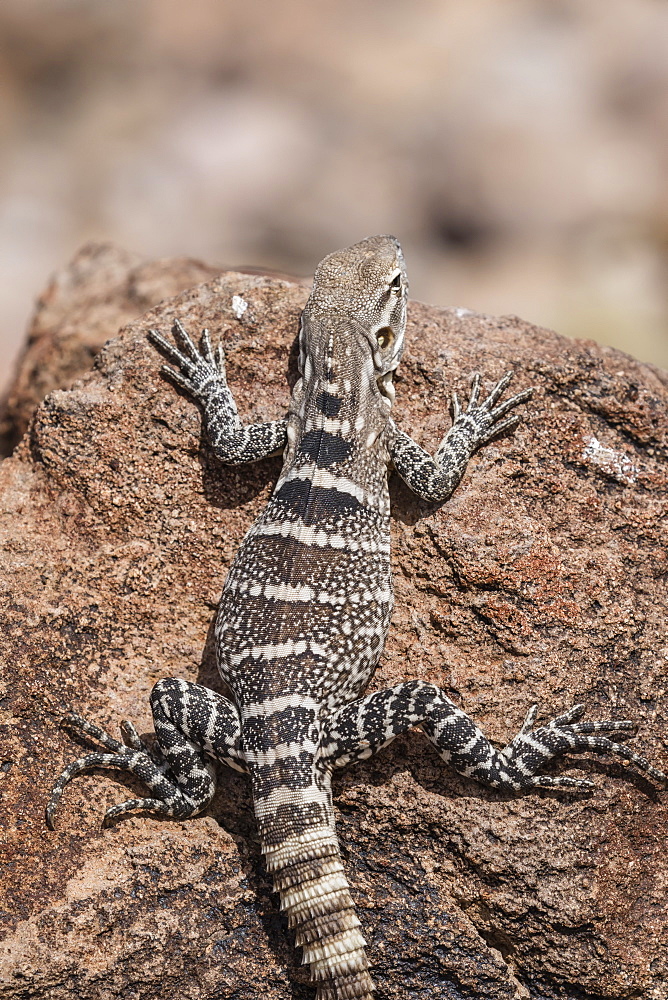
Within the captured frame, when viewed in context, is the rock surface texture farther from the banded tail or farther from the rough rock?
the rough rock

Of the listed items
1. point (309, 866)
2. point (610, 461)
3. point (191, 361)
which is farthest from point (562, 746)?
point (191, 361)

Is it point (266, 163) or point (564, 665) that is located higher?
point (266, 163)

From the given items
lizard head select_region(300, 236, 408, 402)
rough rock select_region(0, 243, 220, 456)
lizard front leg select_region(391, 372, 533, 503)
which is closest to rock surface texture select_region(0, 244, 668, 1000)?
lizard front leg select_region(391, 372, 533, 503)

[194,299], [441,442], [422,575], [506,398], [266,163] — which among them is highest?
[266,163]

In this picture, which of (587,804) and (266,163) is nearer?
(587,804)

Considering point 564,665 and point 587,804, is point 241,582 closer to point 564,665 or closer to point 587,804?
point 564,665

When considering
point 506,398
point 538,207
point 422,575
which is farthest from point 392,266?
point 538,207

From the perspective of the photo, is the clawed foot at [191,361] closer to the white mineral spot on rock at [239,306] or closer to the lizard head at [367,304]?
the white mineral spot on rock at [239,306]
